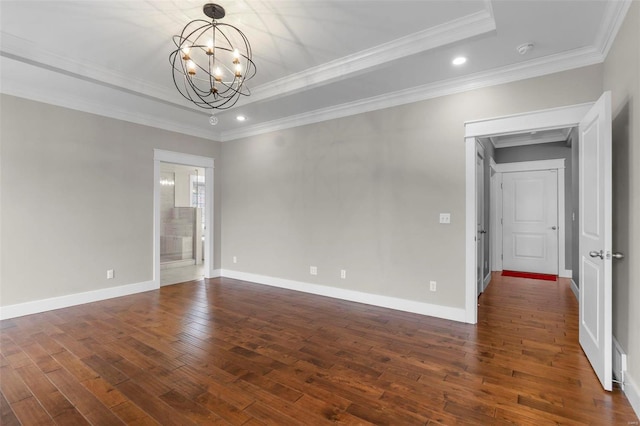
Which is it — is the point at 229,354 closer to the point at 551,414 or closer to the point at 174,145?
the point at 551,414

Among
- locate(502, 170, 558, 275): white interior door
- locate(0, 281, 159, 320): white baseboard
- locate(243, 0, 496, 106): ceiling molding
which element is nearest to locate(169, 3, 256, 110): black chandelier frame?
locate(243, 0, 496, 106): ceiling molding

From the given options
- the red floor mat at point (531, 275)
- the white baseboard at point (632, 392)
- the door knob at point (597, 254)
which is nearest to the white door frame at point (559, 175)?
the red floor mat at point (531, 275)

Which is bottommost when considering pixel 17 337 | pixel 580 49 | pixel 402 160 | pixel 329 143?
pixel 17 337

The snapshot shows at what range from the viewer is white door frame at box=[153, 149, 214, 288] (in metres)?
4.91

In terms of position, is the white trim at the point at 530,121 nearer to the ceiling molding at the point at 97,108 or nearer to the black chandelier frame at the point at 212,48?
the black chandelier frame at the point at 212,48

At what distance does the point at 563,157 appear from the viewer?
5957mm

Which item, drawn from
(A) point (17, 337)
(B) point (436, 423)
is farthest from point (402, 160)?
(A) point (17, 337)

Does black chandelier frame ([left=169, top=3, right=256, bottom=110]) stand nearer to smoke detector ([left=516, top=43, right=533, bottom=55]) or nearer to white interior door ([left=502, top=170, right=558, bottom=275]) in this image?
smoke detector ([left=516, top=43, right=533, bottom=55])

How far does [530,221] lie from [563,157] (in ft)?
4.59

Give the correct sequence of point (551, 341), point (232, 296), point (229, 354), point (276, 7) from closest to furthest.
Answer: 1. point (276, 7)
2. point (229, 354)
3. point (551, 341)
4. point (232, 296)

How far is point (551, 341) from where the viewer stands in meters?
2.93

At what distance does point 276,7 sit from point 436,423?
3141 millimetres

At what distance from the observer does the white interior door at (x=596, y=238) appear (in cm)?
211

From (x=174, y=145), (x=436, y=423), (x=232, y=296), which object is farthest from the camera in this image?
(x=174, y=145)
